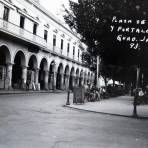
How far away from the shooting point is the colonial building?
28.1 m

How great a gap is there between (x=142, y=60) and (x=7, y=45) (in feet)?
54.8

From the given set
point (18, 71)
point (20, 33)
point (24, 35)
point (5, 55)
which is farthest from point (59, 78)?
point (5, 55)

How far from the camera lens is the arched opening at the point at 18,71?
31.6 metres

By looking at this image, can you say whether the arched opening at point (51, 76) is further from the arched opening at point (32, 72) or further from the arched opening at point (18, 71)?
the arched opening at point (18, 71)

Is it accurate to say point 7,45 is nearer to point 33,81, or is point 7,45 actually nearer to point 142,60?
point 33,81

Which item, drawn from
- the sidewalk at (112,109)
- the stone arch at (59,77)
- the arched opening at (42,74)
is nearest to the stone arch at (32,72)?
the arched opening at (42,74)

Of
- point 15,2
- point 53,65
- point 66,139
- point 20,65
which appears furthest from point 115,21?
point 53,65

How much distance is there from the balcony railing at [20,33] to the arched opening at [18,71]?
175cm

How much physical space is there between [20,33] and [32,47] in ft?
12.0

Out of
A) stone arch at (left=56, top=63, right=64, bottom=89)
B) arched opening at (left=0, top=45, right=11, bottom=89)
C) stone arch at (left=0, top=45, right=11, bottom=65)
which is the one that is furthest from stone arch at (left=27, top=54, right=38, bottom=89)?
stone arch at (left=56, top=63, right=64, bottom=89)

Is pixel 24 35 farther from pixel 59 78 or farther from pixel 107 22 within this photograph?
pixel 107 22

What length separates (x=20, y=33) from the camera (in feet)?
95.9

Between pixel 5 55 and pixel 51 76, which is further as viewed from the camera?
pixel 51 76

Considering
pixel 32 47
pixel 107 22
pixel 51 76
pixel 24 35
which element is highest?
pixel 24 35
